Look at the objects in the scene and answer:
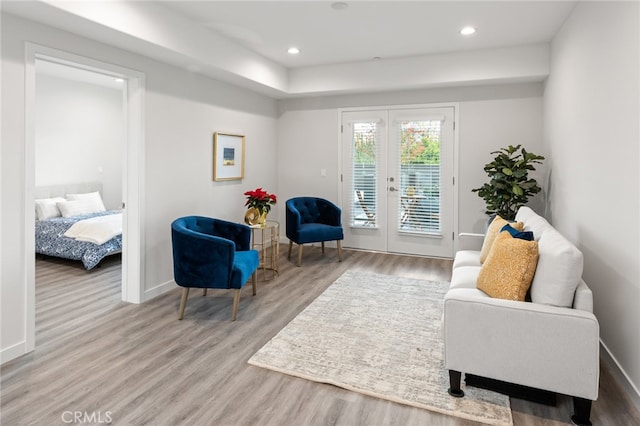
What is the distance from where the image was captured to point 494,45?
4.52m

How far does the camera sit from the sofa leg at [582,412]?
1.97m

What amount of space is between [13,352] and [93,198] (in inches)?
161

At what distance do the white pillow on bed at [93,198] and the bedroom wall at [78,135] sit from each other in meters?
0.40

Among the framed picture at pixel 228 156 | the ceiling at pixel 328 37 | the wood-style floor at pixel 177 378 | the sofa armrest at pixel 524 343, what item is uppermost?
the ceiling at pixel 328 37

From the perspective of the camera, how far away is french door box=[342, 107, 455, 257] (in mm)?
5449

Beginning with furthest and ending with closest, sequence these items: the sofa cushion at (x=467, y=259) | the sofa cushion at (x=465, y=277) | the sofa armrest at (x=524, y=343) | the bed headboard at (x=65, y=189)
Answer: the bed headboard at (x=65, y=189) < the sofa cushion at (x=467, y=259) < the sofa cushion at (x=465, y=277) < the sofa armrest at (x=524, y=343)

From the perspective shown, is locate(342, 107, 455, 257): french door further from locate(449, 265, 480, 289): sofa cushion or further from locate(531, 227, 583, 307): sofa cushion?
locate(531, 227, 583, 307): sofa cushion

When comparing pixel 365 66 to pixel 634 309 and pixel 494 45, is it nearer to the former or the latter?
pixel 494 45

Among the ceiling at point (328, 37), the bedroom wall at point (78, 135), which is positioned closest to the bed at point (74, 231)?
the bedroom wall at point (78, 135)

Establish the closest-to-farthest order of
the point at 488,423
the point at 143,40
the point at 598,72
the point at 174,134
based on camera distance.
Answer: the point at 488,423
the point at 598,72
the point at 143,40
the point at 174,134

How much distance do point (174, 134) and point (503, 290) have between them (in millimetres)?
3398

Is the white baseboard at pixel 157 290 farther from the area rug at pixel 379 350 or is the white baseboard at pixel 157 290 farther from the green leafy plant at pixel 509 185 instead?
the green leafy plant at pixel 509 185

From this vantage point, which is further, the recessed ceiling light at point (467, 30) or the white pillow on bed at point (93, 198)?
the white pillow on bed at point (93, 198)

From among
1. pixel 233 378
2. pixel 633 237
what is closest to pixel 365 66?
pixel 633 237
